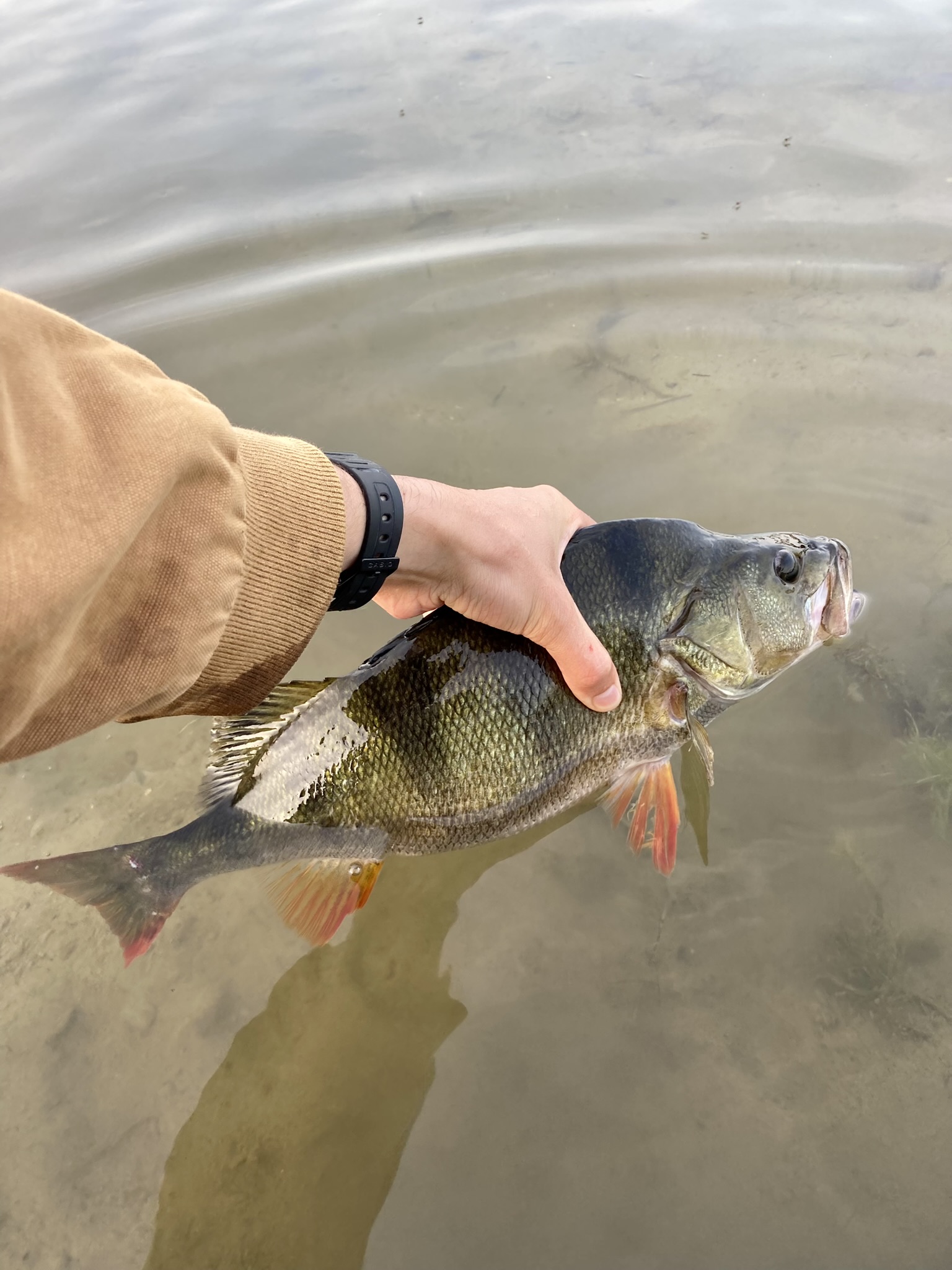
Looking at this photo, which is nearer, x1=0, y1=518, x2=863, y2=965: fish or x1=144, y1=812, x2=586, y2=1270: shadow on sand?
x1=0, y1=518, x2=863, y2=965: fish

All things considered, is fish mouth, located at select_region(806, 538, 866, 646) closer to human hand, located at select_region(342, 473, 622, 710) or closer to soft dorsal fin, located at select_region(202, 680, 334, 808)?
human hand, located at select_region(342, 473, 622, 710)

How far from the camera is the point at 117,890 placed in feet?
7.49

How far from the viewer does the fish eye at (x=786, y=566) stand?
8.13 ft

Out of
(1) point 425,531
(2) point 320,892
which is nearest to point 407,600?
(1) point 425,531

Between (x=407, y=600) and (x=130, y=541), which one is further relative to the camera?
(x=407, y=600)

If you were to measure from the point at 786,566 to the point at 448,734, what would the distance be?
3.72 ft

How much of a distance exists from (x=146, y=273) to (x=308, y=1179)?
4.84 meters

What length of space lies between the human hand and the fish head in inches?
12.6

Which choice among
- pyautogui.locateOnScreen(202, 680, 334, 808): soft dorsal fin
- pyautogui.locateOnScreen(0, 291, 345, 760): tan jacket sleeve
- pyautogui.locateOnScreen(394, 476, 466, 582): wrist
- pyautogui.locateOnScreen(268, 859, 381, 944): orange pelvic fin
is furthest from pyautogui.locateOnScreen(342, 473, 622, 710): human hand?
pyautogui.locateOnScreen(268, 859, 381, 944): orange pelvic fin

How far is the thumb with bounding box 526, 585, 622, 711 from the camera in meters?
2.17

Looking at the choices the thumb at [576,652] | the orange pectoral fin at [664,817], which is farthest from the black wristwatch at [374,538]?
the orange pectoral fin at [664,817]

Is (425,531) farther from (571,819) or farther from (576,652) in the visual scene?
(571,819)

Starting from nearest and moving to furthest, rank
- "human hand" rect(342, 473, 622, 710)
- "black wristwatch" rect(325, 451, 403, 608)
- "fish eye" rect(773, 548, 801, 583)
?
"black wristwatch" rect(325, 451, 403, 608)
"human hand" rect(342, 473, 622, 710)
"fish eye" rect(773, 548, 801, 583)

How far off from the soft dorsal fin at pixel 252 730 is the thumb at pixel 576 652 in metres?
0.64
